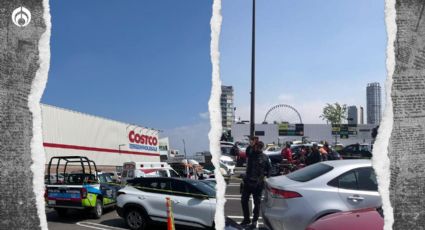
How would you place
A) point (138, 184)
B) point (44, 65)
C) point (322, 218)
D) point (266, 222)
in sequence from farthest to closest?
point (138, 184), point (266, 222), point (44, 65), point (322, 218)

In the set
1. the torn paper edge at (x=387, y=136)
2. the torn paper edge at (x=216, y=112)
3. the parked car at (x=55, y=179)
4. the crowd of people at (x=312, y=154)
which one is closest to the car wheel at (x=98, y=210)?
the parked car at (x=55, y=179)

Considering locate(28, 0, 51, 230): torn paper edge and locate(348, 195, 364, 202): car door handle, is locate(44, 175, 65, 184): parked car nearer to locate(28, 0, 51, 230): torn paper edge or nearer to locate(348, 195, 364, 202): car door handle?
locate(28, 0, 51, 230): torn paper edge


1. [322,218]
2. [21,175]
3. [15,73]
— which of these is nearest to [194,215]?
[322,218]

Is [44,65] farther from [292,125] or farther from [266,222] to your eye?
[266,222]

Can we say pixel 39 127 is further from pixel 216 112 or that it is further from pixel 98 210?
pixel 98 210

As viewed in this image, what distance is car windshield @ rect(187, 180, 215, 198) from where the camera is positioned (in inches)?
152

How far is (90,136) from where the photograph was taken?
148 inches

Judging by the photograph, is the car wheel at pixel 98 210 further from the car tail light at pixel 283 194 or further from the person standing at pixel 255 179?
the car tail light at pixel 283 194

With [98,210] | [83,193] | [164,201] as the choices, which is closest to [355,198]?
[164,201]

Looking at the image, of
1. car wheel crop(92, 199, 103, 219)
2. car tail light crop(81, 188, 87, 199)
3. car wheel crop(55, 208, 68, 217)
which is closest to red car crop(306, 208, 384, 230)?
car tail light crop(81, 188, 87, 199)

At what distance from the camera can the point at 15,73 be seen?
3.98 metres

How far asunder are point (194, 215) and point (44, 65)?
2.02 meters

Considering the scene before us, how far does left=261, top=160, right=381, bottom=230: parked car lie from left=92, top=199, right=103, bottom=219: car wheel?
3192mm

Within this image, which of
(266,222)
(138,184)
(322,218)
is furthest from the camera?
(138,184)
